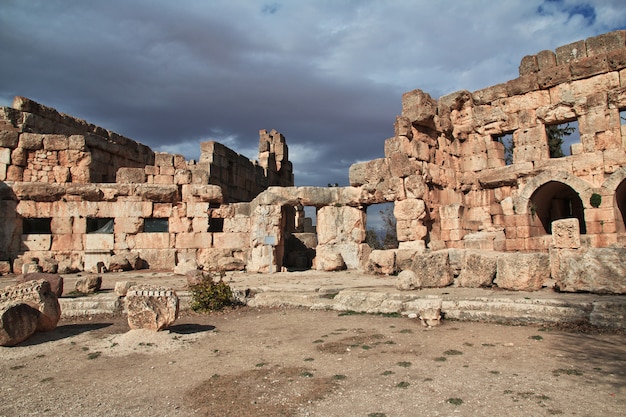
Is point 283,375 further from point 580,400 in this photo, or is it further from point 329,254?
point 329,254

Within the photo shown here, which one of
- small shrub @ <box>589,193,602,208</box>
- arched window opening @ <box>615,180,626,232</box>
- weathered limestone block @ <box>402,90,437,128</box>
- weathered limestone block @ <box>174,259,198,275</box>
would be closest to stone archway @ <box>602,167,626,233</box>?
arched window opening @ <box>615,180,626,232</box>

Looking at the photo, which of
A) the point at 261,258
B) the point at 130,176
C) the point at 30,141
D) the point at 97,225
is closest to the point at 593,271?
the point at 261,258

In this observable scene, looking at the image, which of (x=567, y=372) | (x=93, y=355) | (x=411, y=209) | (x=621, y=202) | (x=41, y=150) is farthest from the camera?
(x=621, y=202)

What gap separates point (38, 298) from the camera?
20.3 feet

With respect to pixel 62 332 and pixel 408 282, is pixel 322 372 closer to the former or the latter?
pixel 408 282

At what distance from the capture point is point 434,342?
547 cm

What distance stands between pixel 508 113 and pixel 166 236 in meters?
12.2

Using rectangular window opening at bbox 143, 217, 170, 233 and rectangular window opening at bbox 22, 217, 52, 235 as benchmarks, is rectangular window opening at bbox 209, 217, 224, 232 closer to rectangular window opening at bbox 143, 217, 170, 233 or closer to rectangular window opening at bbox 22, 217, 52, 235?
rectangular window opening at bbox 143, 217, 170, 233

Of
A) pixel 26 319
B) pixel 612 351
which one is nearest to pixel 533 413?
pixel 612 351

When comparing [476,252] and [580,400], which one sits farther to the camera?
[476,252]

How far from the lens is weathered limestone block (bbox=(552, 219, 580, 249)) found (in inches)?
302

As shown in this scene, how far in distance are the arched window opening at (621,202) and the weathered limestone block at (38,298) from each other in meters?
14.1

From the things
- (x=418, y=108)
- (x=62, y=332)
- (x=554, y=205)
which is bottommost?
(x=62, y=332)

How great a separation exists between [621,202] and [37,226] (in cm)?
1890
